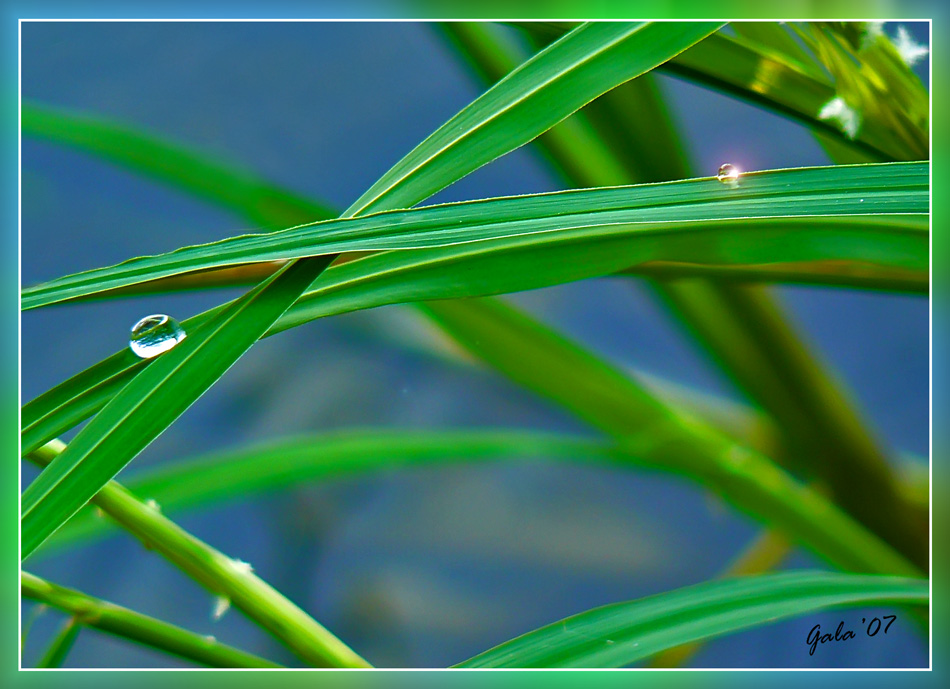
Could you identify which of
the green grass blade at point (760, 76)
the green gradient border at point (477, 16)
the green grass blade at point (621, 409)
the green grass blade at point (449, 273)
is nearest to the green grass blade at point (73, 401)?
the green grass blade at point (449, 273)

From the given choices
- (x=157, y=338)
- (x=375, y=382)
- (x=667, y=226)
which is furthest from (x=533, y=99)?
(x=375, y=382)

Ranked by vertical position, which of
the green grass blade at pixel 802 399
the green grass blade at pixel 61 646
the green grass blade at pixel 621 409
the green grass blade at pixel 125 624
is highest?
the green grass blade at pixel 802 399

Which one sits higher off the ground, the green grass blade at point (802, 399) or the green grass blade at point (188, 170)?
the green grass blade at point (802, 399)

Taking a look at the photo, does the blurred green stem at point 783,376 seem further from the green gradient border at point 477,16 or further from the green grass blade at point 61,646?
the green grass blade at point 61,646

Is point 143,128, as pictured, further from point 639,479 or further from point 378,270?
point 639,479

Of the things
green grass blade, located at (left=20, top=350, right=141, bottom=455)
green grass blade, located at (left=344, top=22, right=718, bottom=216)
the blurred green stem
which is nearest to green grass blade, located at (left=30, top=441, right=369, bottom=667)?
green grass blade, located at (left=20, top=350, right=141, bottom=455)

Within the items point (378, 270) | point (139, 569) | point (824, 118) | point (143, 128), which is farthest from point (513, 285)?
point (139, 569)
